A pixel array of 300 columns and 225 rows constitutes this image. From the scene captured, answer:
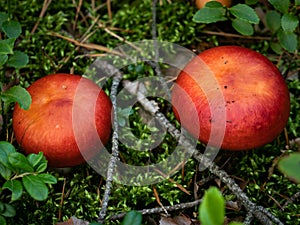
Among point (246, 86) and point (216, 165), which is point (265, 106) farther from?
point (216, 165)

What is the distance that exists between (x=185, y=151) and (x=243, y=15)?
2.67 feet

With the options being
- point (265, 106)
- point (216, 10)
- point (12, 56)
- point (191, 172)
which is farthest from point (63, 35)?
point (265, 106)

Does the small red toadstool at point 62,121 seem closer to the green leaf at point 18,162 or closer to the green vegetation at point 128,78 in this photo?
the green vegetation at point 128,78

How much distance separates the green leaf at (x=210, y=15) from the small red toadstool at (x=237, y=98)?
0.66 ft

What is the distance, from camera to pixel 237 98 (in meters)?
2.06

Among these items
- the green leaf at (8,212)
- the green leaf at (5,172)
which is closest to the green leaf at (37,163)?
the green leaf at (5,172)

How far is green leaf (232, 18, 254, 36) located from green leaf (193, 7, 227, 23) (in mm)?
140

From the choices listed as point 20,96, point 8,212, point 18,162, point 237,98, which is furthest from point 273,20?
point 8,212

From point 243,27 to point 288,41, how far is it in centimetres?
28

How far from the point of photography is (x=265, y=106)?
80.9 inches

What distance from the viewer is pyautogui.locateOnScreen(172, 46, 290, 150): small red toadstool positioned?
2.04 meters

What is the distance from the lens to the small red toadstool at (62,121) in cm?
207

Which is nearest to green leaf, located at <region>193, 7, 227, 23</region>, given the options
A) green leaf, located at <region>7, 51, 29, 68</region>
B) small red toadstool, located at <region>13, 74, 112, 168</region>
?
small red toadstool, located at <region>13, 74, 112, 168</region>

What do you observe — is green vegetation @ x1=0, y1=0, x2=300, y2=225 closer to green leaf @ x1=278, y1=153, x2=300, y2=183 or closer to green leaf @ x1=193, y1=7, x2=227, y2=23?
green leaf @ x1=193, y1=7, x2=227, y2=23
